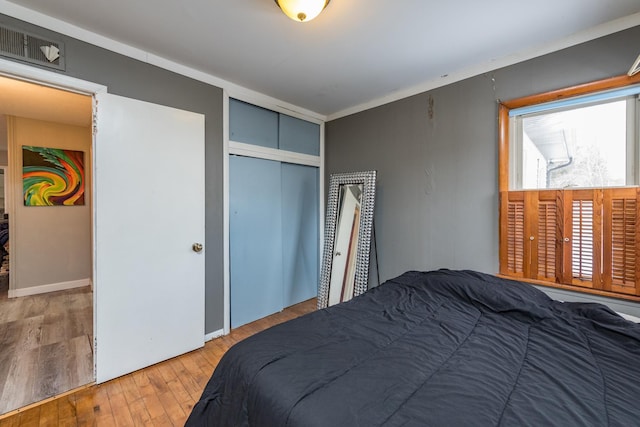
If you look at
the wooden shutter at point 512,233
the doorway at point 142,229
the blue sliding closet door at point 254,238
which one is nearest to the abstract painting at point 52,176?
the doorway at point 142,229

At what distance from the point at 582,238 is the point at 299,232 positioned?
2.61 metres

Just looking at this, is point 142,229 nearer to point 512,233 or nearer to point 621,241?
point 512,233

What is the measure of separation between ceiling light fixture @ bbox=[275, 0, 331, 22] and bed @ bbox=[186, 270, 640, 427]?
5.61 ft

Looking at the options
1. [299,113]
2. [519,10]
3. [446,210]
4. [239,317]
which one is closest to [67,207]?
[239,317]

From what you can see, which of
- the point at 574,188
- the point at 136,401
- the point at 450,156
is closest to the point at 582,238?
the point at 574,188

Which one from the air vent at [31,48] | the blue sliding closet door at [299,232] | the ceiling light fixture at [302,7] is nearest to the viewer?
the ceiling light fixture at [302,7]

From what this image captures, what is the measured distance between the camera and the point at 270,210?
3.08 meters

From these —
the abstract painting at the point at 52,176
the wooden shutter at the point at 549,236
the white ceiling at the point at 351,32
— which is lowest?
the wooden shutter at the point at 549,236

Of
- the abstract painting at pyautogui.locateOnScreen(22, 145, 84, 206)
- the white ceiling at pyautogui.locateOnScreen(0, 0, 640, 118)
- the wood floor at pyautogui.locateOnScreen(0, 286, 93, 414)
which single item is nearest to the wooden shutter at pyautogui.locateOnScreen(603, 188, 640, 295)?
the white ceiling at pyautogui.locateOnScreen(0, 0, 640, 118)

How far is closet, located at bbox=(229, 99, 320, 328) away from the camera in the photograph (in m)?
2.78

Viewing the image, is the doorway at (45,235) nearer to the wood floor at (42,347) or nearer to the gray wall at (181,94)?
the wood floor at (42,347)

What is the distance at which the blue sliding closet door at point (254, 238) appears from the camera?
2.77 metres

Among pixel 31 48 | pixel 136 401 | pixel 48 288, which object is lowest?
pixel 136 401

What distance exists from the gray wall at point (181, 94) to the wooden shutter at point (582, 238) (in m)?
2.81
